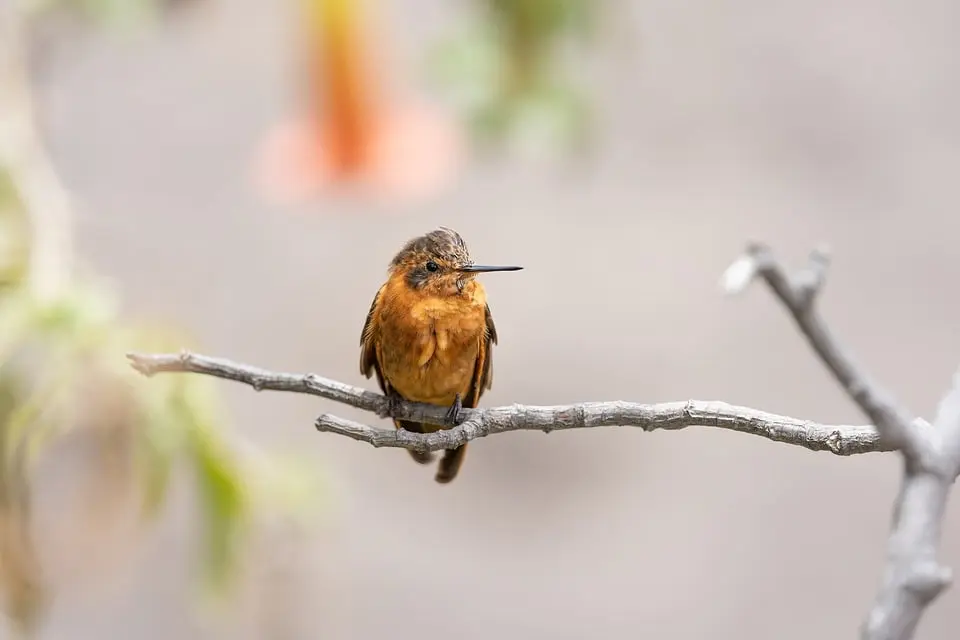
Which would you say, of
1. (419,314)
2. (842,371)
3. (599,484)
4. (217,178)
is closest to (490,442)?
(599,484)

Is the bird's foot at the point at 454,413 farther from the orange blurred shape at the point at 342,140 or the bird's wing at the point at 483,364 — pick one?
the orange blurred shape at the point at 342,140

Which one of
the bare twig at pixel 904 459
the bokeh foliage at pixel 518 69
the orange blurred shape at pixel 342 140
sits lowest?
the bare twig at pixel 904 459

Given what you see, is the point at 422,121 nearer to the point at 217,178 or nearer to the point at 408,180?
the point at 408,180

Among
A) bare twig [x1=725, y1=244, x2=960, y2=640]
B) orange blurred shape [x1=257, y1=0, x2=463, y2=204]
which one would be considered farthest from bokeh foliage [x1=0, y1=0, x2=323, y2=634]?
bare twig [x1=725, y1=244, x2=960, y2=640]

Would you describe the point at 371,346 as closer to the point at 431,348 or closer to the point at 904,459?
the point at 431,348

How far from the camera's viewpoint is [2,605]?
67 centimetres

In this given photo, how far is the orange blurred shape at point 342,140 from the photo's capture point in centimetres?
77

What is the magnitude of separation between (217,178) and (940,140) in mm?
1441

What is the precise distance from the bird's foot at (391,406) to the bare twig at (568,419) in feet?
0.18

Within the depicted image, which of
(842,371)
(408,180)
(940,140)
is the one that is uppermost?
(940,140)

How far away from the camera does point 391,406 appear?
0.34 metres

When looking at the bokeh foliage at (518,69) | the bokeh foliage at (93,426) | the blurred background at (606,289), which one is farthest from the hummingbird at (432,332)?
the blurred background at (606,289)

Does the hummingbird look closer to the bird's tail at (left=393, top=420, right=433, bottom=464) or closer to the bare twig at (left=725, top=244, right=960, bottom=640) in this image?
the bird's tail at (left=393, top=420, right=433, bottom=464)

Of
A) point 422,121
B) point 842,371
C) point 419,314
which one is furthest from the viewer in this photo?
point 422,121
